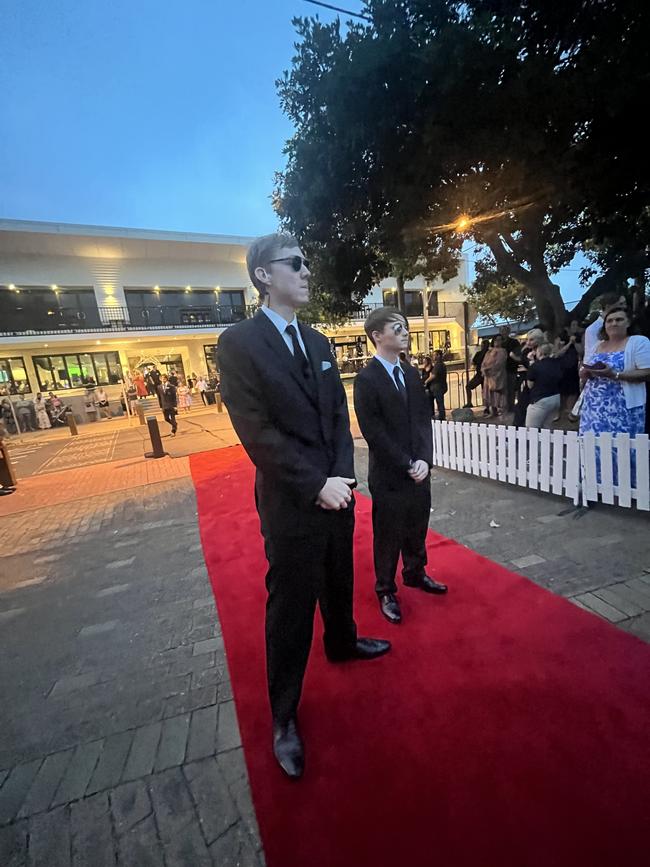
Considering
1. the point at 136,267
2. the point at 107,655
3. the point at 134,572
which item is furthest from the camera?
the point at 136,267

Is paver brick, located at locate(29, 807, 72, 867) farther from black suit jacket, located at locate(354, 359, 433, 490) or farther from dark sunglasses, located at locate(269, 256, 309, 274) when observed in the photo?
dark sunglasses, located at locate(269, 256, 309, 274)

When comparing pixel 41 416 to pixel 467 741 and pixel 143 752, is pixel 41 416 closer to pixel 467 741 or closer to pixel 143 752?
pixel 143 752

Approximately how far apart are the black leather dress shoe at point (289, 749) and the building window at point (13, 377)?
84.5 feet

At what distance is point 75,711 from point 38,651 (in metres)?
0.86

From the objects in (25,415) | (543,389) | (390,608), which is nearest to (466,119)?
(543,389)

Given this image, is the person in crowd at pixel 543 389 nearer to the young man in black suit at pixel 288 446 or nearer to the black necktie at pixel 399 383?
the black necktie at pixel 399 383

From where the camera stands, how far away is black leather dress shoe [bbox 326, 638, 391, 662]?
7.07ft

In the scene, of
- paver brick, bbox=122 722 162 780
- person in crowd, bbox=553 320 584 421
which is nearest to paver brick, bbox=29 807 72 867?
paver brick, bbox=122 722 162 780

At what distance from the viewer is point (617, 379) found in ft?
11.9

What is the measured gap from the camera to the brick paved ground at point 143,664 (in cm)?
149

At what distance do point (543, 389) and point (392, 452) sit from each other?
3691mm

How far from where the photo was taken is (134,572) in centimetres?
364

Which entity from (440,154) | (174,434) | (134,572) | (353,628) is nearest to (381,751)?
(353,628)

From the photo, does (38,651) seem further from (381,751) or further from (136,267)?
(136,267)
